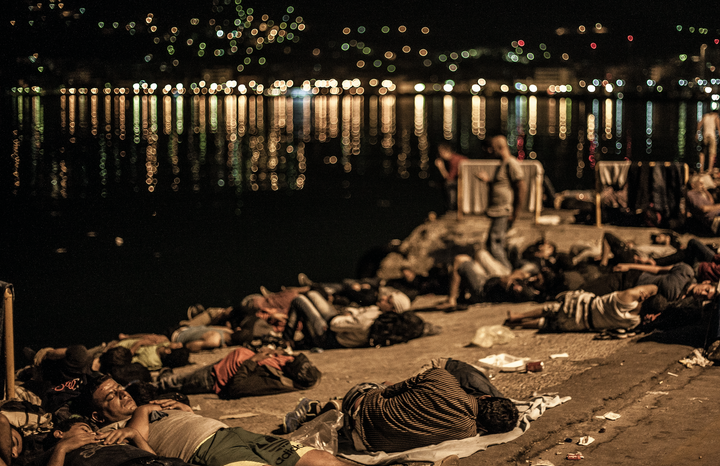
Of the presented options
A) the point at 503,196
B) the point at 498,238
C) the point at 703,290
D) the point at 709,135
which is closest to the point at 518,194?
the point at 503,196

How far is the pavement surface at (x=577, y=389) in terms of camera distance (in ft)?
15.4

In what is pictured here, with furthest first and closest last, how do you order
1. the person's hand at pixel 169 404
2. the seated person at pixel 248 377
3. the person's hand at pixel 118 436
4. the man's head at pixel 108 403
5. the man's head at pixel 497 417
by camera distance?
1. the seated person at pixel 248 377
2. the man's head at pixel 108 403
3. the person's hand at pixel 169 404
4. the man's head at pixel 497 417
5. the person's hand at pixel 118 436

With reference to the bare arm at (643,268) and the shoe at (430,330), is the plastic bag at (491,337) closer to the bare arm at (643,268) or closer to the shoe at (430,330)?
the shoe at (430,330)

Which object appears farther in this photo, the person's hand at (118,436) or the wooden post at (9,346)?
the wooden post at (9,346)

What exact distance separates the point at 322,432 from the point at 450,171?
403 inches

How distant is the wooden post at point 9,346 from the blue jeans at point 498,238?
6.86m

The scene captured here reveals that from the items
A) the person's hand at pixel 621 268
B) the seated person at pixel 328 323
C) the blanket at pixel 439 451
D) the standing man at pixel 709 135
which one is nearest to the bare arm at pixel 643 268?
the person's hand at pixel 621 268

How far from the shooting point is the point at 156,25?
242 feet

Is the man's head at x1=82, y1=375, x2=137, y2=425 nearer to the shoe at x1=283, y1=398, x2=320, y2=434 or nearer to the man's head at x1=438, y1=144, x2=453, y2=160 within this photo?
the shoe at x1=283, y1=398, x2=320, y2=434

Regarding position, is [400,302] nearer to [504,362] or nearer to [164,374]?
[504,362]

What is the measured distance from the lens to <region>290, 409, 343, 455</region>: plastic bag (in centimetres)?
521

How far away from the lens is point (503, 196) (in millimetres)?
10875

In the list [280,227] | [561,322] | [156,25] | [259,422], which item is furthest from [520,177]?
[156,25]

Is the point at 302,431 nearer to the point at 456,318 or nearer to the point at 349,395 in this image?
the point at 349,395
